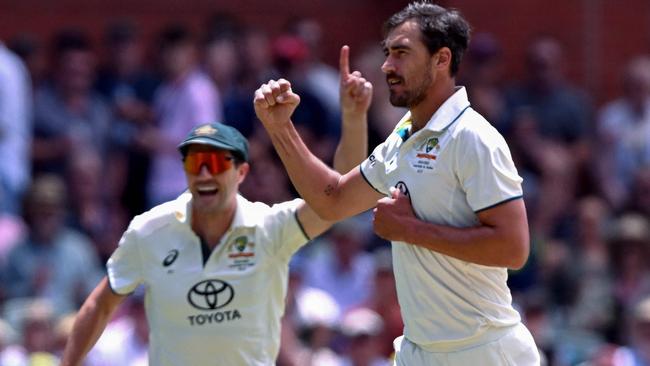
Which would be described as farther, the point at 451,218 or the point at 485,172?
the point at 451,218

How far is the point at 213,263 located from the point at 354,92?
3.41ft

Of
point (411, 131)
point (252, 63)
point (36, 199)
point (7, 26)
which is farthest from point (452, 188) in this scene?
point (7, 26)

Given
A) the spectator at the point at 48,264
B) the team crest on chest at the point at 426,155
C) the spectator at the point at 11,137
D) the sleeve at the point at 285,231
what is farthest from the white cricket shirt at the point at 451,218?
the spectator at the point at 11,137

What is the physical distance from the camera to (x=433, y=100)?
6105 mm

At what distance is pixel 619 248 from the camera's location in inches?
452

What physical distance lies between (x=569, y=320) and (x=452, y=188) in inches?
225

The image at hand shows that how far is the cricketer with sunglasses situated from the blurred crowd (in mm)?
2467

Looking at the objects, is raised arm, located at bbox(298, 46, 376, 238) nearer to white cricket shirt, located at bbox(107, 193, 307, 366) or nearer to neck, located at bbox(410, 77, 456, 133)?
white cricket shirt, located at bbox(107, 193, 307, 366)

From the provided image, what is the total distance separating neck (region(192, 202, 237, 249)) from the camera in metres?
7.15

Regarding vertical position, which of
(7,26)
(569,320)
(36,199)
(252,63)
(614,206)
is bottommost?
(569,320)

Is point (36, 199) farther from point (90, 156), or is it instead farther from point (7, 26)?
point (7, 26)

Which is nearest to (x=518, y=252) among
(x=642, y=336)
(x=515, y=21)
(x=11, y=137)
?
(x=642, y=336)

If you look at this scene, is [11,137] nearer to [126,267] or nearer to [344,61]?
[126,267]

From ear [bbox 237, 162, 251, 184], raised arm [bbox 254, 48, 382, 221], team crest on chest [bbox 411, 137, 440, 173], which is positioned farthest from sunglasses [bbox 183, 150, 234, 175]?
team crest on chest [bbox 411, 137, 440, 173]
